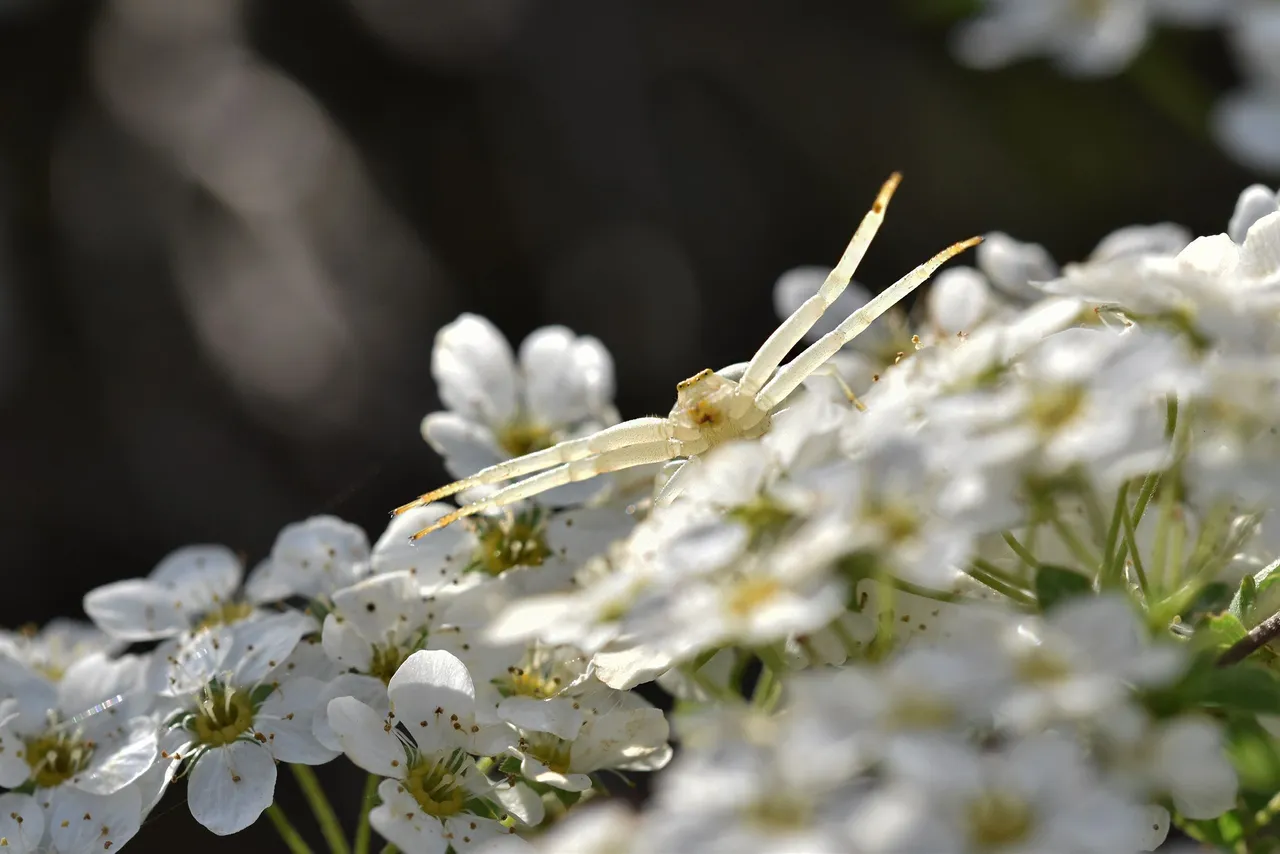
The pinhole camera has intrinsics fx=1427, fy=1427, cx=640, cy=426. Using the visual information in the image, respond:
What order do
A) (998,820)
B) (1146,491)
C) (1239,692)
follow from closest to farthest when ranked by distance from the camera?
(998,820) < (1239,692) < (1146,491)

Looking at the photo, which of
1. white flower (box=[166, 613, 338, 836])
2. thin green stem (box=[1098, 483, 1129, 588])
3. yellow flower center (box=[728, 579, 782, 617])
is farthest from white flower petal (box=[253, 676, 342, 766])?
thin green stem (box=[1098, 483, 1129, 588])

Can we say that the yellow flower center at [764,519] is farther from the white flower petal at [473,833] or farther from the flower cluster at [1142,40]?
the flower cluster at [1142,40]

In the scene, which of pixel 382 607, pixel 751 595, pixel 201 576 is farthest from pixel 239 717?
pixel 751 595

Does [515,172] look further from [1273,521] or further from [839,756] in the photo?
[839,756]

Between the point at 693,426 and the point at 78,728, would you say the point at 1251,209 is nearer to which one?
the point at 693,426

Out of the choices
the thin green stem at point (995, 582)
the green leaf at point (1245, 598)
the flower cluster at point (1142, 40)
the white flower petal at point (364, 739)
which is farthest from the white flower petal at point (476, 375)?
the flower cluster at point (1142, 40)

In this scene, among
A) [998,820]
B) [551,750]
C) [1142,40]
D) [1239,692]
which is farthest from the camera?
[1142,40]
